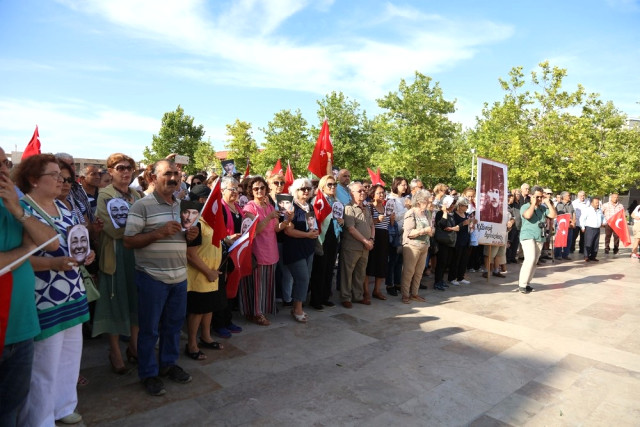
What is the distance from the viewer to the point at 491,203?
337 inches

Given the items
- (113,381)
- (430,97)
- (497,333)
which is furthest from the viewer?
(430,97)

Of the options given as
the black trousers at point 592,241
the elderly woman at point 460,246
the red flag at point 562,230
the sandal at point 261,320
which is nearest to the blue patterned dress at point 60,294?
the sandal at point 261,320

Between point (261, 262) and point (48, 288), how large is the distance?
9.70 feet

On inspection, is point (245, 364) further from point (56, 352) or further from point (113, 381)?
point (56, 352)

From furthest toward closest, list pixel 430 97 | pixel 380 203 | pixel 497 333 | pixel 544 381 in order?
pixel 430 97 → pixel 380 203 → pixel 497 333 → pixel 544 381

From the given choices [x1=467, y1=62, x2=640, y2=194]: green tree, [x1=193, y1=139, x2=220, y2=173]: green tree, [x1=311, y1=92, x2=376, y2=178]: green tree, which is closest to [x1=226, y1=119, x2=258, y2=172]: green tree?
[x1=193, y1=139, x2=220, y2=173]: green tree

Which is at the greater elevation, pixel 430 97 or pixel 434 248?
pixel 430 97

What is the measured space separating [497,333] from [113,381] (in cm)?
461

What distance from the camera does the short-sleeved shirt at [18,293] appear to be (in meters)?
2.13

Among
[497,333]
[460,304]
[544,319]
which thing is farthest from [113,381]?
[544,319]

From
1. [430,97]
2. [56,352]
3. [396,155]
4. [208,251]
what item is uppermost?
[430,97]

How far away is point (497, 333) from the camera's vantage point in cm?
556

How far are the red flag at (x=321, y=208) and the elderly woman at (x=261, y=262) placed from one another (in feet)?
2.47

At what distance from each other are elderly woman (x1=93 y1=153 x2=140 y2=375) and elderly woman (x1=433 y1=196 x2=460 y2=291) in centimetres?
565
